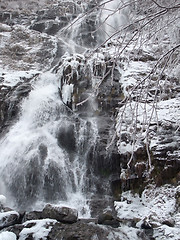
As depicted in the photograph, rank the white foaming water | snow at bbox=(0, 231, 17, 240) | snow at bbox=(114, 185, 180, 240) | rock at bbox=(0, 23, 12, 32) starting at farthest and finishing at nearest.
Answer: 1. rock at bbox=(0, 23, 12, 32)
2. the white foaming water
3. snow at bbox=(114, 185, 180, 240)
4. snow at bbox=(0, 231, 17, 240)

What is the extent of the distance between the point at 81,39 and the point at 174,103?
1103 cm

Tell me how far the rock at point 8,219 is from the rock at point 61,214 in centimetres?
61

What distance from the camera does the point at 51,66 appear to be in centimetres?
1459

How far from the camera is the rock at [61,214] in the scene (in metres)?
5.57

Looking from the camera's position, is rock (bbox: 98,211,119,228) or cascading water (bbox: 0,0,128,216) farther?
cascading water (bbox: 0,0,128,216)

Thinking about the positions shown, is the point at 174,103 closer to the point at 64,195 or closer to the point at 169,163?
the point at 169,163

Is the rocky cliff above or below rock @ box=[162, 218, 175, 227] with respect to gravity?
above

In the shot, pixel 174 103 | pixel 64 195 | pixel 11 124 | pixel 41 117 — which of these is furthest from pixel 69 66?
pixel 64 195

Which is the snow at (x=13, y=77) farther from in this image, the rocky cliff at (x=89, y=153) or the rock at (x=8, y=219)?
the rock at (x=8, y=219)

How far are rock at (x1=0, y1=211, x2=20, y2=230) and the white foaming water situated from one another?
1180 mm

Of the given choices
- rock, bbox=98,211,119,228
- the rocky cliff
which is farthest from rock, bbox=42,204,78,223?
rock, bbox=98,211,119,228

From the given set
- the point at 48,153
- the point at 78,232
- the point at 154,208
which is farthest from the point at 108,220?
the point at 48,153

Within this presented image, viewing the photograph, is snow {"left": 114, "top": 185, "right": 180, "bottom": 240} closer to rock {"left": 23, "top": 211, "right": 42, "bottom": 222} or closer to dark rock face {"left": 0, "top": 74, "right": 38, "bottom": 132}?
rock {"left": 23, "top": 211, "right": 42, "bottom": 222}

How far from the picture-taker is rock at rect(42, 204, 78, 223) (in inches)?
219
